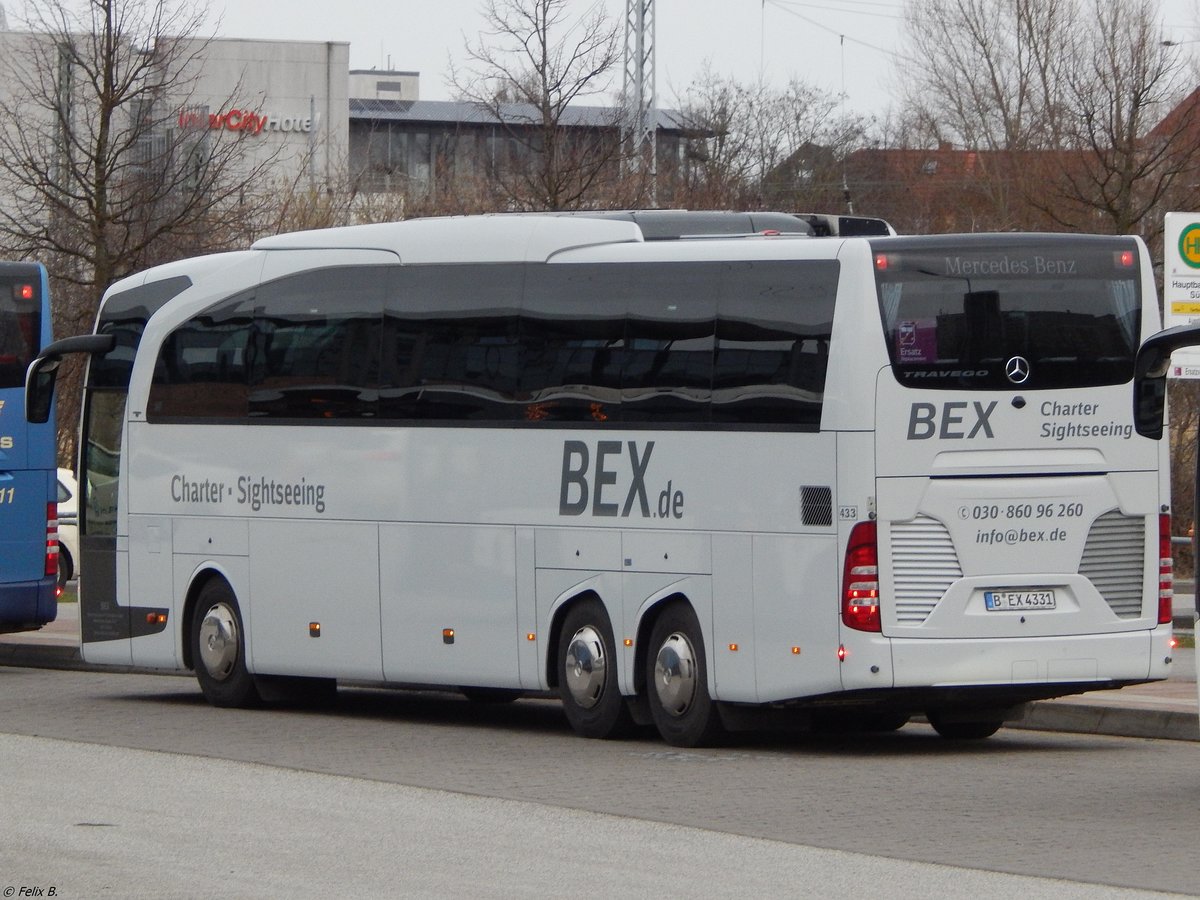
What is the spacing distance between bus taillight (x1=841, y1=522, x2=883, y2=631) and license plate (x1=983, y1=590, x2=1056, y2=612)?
0.71 metres

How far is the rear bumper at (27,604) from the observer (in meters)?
21.5

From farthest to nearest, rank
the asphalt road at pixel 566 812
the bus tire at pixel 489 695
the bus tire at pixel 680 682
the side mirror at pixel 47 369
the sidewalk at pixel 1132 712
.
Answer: the side mirror at pixel 47 369 → the bus tire at pixel 489 695 → the sidewalk at pixel 1132 712 → the bus tire at pixel 680 682 → the asphalt road at pixel 566 812

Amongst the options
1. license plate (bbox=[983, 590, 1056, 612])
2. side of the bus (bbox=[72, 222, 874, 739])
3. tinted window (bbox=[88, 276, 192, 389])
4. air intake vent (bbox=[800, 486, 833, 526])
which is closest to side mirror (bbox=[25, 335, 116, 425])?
tinted window (bbox=[88, 276, 192, 389])

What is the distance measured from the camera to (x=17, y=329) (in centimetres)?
2173

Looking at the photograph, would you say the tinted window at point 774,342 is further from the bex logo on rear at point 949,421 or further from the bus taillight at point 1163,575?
the bus taillight at point 1163,575

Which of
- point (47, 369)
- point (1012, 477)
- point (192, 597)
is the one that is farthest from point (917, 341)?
point (47, 369)

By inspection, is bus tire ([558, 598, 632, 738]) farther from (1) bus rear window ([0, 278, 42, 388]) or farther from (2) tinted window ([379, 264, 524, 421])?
(1) bus rear window ([0, 278, 42, 388])

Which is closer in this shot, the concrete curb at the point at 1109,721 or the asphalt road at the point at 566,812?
the asphalt road at the point at 566,812

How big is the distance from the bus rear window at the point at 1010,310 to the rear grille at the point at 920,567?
2.84 ft

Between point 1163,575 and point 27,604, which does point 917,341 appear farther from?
point 27,604

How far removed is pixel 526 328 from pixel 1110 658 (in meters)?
4.49

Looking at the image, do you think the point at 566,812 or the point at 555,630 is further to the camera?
the point at 555,630

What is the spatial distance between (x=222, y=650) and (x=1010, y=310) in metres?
7.56

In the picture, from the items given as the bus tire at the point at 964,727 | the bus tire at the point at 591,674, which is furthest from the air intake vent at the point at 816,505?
the bus tire at the point at 964,727
